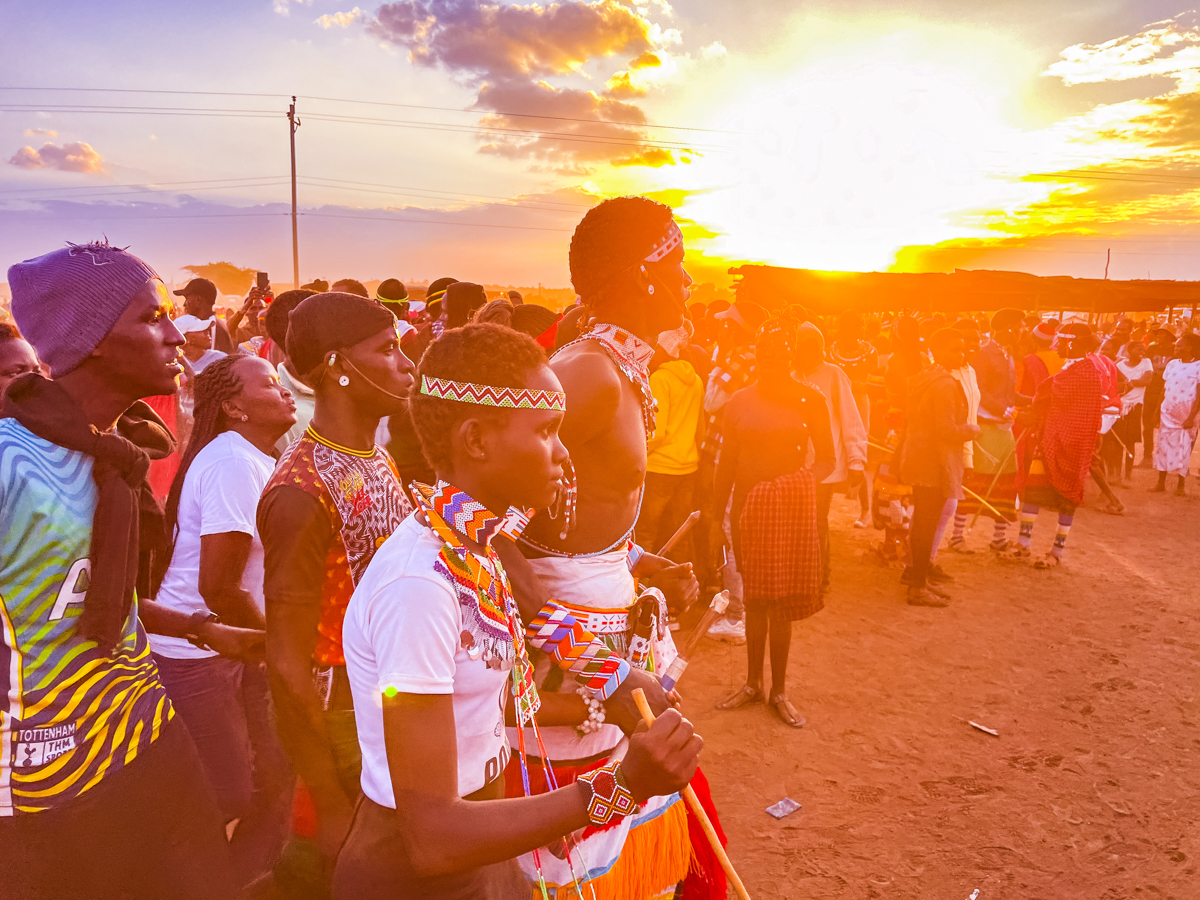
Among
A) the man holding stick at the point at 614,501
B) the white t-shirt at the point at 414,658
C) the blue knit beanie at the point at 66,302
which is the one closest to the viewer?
the white t-shirt at the point at 414,658

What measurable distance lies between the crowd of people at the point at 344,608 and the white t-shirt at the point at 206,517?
0.4 inches

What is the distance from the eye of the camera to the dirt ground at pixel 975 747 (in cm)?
362

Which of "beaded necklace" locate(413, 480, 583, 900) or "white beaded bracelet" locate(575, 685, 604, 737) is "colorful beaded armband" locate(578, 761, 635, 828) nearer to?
"beaded necklace" locate(413, 480, 583, 900)

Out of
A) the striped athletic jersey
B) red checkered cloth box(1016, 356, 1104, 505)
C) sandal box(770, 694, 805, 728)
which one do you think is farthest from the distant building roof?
the striped athletic jersey

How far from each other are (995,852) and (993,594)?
4.22m

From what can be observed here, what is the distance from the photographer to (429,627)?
4.52 ft

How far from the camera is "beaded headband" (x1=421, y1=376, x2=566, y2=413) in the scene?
1583 mm

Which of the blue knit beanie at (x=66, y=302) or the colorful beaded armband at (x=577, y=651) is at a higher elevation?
the blue knit beanie at (x=66, y=302)

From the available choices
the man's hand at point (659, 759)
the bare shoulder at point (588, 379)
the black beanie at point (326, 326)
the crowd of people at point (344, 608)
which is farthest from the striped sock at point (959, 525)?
the man's hand at point (659, 759)

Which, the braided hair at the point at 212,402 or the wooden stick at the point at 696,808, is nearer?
the wooden stick at the point at 696,808

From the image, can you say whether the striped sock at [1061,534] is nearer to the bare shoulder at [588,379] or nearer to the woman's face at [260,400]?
the bare shoulder at [588,379]

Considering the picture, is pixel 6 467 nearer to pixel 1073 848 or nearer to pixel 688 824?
pixel 688 824

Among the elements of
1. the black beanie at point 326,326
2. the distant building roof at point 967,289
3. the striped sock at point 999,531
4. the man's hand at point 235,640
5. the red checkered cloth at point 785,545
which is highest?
the distant building roof at point 967,289

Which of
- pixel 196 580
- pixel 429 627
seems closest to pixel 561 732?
pixel 429 627
